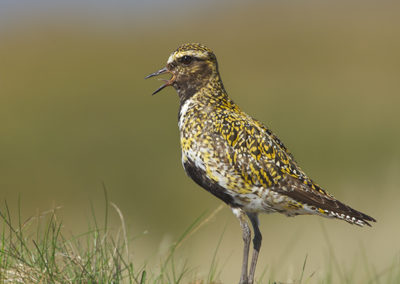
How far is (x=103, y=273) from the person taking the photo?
5652 mm

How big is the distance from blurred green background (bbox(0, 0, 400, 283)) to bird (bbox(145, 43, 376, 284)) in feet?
2.44

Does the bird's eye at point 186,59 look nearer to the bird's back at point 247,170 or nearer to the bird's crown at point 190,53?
the bird's crown at point 190,53

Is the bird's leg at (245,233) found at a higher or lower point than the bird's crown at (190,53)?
lower

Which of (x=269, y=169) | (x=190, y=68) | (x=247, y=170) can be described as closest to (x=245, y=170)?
(x=247, y=170)

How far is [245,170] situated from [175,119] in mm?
17073

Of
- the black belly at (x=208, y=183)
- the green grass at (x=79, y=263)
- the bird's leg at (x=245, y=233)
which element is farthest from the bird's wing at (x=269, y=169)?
the green grass at (x=79, y=263)

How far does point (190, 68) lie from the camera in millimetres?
7273

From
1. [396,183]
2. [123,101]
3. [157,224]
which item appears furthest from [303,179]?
[123,101]

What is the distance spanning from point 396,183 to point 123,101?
46.2 feet

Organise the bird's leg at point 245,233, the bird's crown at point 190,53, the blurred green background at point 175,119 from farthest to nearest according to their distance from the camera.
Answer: the blurred green background at point 175,119, the bird's crown at point 190,53, the bird's leg at point 245,233

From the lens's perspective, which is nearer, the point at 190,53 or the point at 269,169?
the point at 269,169

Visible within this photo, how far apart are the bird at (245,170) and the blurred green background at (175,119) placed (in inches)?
29.3

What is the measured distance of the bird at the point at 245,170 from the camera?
665cm

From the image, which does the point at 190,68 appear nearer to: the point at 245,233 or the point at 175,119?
the point at 245,233
